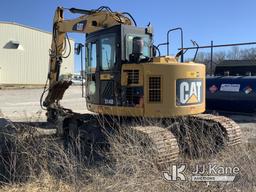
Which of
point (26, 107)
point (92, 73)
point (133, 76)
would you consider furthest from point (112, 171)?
point (26, 107)

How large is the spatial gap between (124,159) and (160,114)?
173 cm

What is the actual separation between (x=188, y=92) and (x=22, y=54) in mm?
38504

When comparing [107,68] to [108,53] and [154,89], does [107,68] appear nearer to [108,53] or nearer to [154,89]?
[108,53]

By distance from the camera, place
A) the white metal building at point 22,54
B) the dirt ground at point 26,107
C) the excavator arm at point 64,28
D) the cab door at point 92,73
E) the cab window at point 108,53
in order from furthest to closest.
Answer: the white metal building at point 22,54
the dirt ground at point 26,107
the excavator arm at point 64,28
the cab door at point 92,73
the cab window at point 108,53

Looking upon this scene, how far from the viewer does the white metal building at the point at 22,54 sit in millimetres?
42281

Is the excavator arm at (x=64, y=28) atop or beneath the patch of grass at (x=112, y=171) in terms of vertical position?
atop

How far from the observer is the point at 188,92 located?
7641mm

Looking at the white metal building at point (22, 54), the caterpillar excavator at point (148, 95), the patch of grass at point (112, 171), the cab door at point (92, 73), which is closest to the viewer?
the patch of grass at point (112, 171)

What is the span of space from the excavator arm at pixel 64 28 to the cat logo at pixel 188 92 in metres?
2.46

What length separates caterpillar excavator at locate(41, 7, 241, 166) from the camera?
7406 millimetres

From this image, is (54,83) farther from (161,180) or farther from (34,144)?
(161,180)

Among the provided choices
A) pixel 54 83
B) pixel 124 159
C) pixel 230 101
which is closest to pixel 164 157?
pixel 124 159

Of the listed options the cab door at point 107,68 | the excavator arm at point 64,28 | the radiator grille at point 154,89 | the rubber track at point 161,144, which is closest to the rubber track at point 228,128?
the radiator grille at point 154,89

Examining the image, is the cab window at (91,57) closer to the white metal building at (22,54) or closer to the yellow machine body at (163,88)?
the yellow machine body at (163,88)
